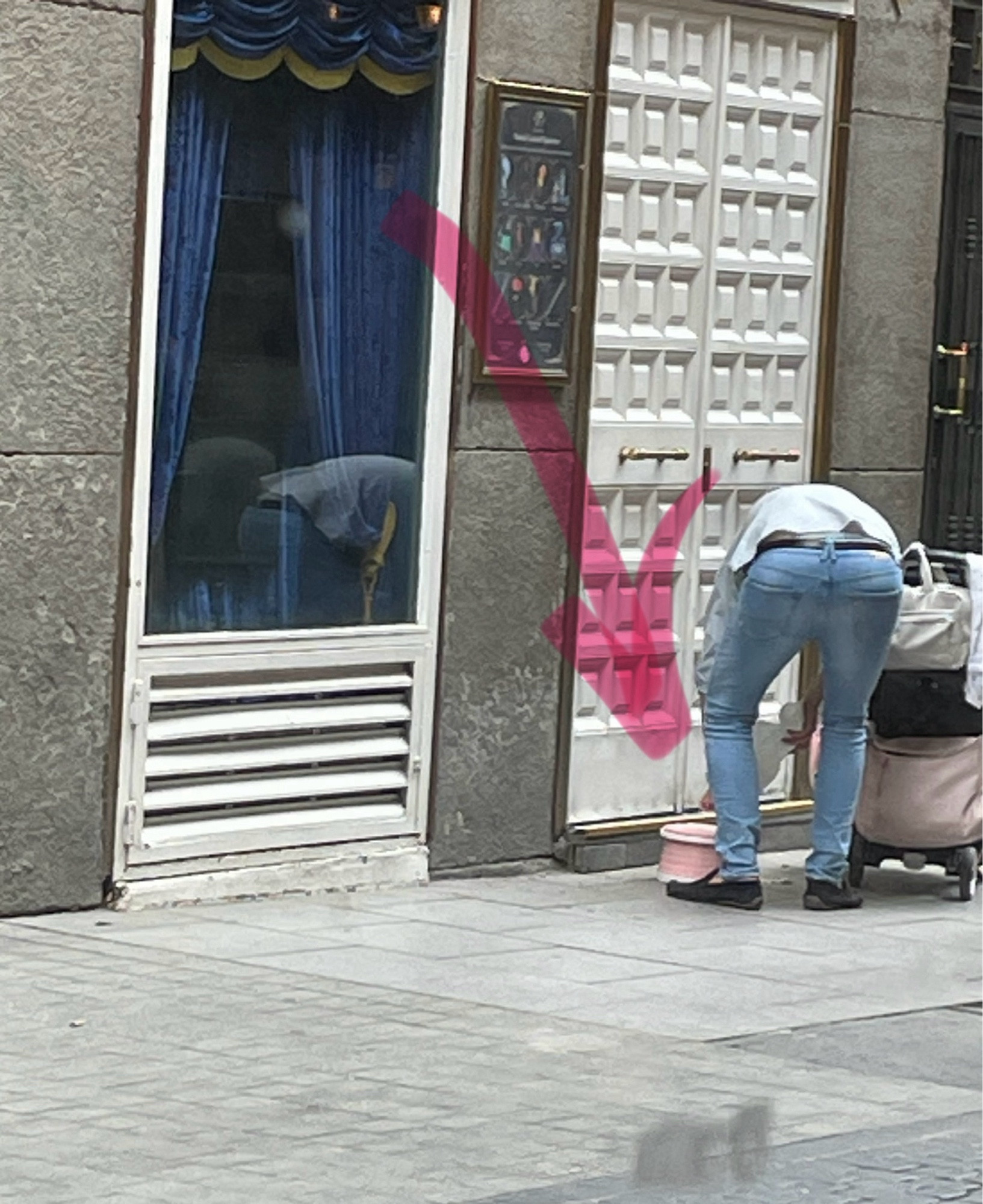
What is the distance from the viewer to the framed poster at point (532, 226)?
9875 millimetres

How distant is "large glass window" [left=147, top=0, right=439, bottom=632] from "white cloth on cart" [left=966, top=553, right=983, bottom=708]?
6.07 feet

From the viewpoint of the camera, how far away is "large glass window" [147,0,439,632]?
9.20m

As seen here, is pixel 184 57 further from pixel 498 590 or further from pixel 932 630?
pixel 932 630

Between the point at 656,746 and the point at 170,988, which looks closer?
the point at 170,988

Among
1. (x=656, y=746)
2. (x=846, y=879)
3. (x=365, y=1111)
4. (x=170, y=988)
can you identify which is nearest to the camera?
(x=365, y=1111)

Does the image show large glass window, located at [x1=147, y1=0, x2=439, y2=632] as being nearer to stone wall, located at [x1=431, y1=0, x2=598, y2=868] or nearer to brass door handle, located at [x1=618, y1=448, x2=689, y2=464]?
stone wall, located at [x1=431, y1=0, x2=598, y2=868]

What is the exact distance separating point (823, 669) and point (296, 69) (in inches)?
101

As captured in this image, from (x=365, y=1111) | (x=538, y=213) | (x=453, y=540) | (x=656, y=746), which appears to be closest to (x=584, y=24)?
(x=538, y=213)

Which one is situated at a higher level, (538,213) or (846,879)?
(538,213)

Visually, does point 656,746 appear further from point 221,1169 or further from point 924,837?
point 221,1169

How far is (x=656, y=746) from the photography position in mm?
10750

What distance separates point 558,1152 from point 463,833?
12.2 feet

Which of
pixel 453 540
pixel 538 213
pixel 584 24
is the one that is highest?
pixel 584 24

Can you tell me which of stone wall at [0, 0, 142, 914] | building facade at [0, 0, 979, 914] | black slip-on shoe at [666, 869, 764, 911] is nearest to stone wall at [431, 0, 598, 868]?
building facade at [0, 0, 979, 914]
